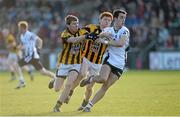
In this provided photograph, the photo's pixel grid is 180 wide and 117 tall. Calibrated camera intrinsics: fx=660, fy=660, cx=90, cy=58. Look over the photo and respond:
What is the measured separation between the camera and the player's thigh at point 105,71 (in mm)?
14680

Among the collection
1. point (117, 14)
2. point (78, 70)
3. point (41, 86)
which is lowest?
point (41, 86)

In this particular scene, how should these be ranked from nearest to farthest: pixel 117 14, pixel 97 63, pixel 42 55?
pixel 117 14 < pixel 97 63 < pixel 42 55

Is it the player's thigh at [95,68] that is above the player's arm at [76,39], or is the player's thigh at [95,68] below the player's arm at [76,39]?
below

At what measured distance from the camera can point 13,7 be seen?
40.7 meters

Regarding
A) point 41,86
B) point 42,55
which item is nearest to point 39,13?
point 42,55

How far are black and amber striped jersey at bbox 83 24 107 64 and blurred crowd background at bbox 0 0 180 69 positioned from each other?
20572 millimetres

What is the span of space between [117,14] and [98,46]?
1.13 metres

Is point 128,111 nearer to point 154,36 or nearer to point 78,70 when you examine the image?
point 78,70

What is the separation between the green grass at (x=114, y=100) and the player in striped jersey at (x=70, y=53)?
598 millimetres

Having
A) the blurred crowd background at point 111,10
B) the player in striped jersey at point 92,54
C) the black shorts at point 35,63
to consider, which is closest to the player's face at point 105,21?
the player in striped jersey at point 92,54

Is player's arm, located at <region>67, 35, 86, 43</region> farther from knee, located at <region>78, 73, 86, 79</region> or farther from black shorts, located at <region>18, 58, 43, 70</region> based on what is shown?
black shorts, located at <region>18, 58, 43, 70</region>

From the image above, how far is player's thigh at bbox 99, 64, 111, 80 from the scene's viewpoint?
14.7 m

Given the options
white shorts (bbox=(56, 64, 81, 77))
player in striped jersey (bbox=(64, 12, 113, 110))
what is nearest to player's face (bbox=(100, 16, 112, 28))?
player in striped jersey (bbox=(64, 12, 113, 110))

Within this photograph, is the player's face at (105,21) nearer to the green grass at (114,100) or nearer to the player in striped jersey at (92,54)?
the player in striped jersey at (92,54)
